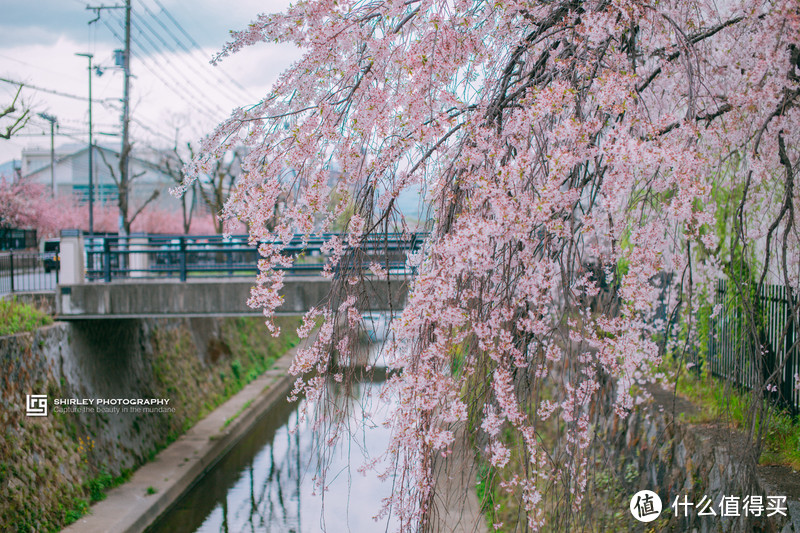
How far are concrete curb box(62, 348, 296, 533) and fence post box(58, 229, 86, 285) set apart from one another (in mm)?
3387

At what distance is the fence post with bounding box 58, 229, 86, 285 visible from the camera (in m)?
10.7

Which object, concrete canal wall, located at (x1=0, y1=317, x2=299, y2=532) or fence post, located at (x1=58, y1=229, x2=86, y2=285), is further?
fence post, located at (x1=58, y1=229, x2=86, y2=285)

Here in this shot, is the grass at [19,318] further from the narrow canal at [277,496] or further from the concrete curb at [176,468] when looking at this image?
the narrow canal at [277,496]

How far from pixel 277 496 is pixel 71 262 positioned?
5.14 m

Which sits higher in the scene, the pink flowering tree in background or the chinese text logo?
the pink flowering tree in background

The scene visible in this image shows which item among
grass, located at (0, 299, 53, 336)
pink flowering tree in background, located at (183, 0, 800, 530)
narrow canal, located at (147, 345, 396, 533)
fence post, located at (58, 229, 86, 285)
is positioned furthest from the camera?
fence post, located at (58, 229, 86, 285)

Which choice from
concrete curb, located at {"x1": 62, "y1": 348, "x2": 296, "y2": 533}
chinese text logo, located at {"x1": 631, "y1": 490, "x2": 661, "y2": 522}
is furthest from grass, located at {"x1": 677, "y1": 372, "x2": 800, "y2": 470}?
concrete curb, located at {"x1": 62, "y1": 348, "x2": 296, "y2": 533}

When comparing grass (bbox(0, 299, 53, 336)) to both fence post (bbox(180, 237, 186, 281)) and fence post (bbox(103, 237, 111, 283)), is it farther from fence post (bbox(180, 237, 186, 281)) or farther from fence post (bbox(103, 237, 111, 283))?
fence post (bbox(180, 237, 186, 281))

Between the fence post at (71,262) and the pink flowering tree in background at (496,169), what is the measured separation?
27.6ft

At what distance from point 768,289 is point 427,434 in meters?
4.64

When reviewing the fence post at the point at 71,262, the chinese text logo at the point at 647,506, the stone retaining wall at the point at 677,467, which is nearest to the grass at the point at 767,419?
the stone retaining wall at the point at 677,467

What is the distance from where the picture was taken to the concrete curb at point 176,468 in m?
9.12

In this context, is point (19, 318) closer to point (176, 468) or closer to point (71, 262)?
point (71, 262)

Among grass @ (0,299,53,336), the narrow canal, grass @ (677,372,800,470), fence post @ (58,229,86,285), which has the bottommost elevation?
the narrow canal
